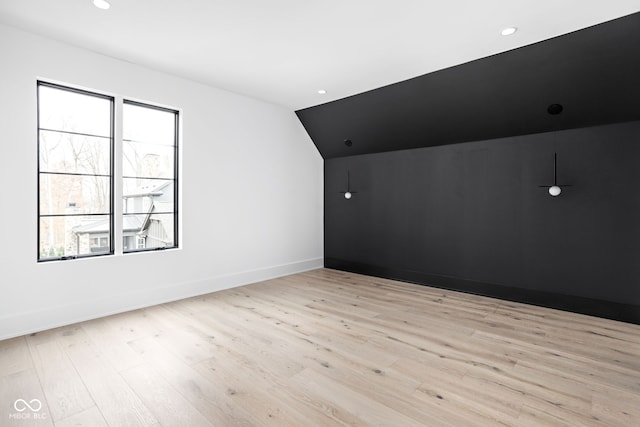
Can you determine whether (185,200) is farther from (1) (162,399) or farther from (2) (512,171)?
(2) (512,171)

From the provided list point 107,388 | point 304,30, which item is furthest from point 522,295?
point 107,388

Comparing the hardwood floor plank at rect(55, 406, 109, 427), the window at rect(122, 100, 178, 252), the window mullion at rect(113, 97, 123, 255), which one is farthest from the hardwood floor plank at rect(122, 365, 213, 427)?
the window at rect(122, 100, 178, 252)

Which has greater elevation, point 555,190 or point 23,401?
point 555,190

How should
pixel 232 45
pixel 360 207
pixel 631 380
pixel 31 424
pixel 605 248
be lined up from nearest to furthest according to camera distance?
pixel 31 424 → pixel 631 380 → pixel 232 45 → pixel 605 248 → pixel 360 207

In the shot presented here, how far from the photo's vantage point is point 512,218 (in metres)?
3.81

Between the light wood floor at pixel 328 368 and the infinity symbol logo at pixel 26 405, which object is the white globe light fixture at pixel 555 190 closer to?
the light wood floor at pixel 328 368

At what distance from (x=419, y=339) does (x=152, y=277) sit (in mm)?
2853

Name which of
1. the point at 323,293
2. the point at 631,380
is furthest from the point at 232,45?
the point at 631,380

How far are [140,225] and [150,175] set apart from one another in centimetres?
57

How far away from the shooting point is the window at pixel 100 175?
304 cm

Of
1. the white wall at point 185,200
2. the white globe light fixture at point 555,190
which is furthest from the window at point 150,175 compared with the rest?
the white globe light fixture at point 555,190

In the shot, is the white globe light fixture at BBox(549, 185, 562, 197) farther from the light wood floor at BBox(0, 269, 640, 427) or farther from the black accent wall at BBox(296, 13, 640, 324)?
the light wood floor at BBox(0, 269, 640, 427)

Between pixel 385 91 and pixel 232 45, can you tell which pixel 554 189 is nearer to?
pixel 385 91

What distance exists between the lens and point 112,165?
3385mm
